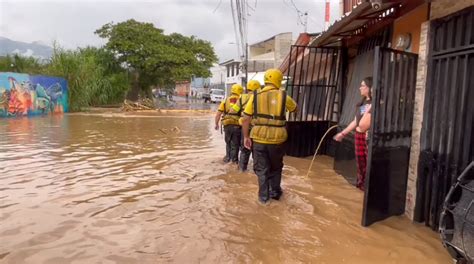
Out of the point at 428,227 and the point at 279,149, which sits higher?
the point at 279,149

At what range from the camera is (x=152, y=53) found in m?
35.5

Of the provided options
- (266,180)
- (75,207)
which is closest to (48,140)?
(75,207)

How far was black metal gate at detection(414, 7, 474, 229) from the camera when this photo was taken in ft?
11.9

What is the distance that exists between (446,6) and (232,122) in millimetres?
4302

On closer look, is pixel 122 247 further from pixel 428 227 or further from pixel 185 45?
pixel 185 45

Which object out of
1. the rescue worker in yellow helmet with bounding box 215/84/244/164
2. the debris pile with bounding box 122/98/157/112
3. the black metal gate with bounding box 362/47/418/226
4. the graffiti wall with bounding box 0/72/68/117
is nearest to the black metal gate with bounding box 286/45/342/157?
the rescue worker in yellow helmet with bounding box 215/84/244/164

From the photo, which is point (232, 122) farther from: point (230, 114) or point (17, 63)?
point (17, 63)

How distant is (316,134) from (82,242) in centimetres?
616

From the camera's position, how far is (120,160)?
780 centimetres

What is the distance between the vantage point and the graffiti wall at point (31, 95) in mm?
18156

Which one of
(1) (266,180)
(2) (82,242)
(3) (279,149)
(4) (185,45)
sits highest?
(4) (185,45)

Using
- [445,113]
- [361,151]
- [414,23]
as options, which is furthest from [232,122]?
[445,113]

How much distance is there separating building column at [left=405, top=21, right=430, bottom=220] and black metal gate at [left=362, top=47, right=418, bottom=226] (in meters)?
0.06

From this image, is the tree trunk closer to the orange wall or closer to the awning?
the awning
